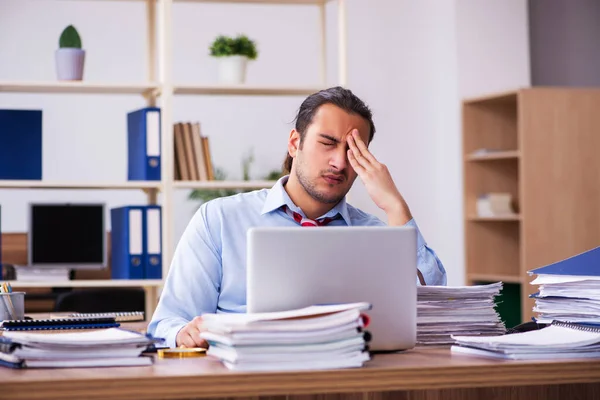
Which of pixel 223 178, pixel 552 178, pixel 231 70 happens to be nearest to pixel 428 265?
pixel 231 70

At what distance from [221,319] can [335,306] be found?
20 cm

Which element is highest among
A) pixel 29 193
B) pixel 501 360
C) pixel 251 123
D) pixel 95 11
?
pixel 95 11

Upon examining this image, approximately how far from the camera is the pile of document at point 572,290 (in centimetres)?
190

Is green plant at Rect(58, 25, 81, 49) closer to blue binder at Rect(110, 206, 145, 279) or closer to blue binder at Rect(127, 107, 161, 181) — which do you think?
blue binder at Rect(127, 107, 161, 181)

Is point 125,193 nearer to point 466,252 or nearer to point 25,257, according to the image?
point 25,257

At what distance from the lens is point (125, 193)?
586cm

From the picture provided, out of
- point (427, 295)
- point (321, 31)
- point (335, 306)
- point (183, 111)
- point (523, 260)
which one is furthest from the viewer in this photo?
point (183, 111)

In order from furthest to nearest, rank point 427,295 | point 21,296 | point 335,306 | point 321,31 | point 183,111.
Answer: point 183,111 → point 321,31 → point 21,296 → point 427,295 → point 335,306

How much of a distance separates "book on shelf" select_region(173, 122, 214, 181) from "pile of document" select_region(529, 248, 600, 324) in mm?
2390

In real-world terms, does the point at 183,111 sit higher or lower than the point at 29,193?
higher

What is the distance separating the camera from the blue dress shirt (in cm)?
230

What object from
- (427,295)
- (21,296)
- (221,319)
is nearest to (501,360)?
(427,295)

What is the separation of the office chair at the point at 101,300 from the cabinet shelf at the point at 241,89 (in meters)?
0.96

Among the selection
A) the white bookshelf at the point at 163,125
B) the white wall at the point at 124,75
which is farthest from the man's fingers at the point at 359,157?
the white wall at the point at 124,75
